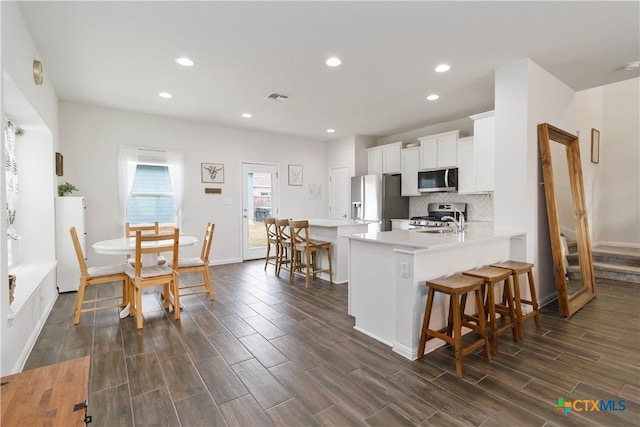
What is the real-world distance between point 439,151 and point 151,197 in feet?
16.9

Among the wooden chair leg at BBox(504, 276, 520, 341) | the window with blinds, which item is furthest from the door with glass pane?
the wooden chair leg at BBox(504, 276, 520, 341)

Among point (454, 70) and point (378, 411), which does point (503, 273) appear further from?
point (454, 70)

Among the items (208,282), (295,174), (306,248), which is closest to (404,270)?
(306,248)

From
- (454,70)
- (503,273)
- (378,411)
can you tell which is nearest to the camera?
(378,411)

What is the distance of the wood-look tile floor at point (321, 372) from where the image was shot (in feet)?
5.66

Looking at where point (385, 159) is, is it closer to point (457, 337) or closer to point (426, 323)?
point (426, 323)

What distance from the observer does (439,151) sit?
5445mm

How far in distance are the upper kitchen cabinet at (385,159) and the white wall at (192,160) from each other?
122cm

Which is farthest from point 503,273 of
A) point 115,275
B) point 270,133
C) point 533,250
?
point 270,133

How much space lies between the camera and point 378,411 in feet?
5.74

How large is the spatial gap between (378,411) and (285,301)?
208 cm

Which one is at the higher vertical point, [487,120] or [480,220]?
[487,120]

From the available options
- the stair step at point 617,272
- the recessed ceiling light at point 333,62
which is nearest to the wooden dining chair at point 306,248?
the recessed ceiling light at point 333,62

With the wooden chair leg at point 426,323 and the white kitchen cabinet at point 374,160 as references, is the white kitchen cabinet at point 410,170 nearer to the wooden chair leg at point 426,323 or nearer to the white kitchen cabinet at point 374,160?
A: the white kitchen cabinet at point 374,160
